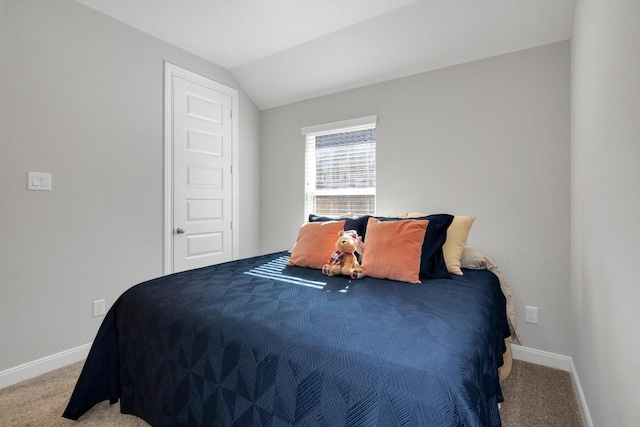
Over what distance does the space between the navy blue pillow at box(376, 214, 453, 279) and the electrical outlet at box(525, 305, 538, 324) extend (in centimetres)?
86

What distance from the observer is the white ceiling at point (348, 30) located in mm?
2199

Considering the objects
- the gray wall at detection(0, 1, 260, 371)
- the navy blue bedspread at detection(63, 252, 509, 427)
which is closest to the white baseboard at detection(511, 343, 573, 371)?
the navy blue bedspread at detection(63, 252, 509, 427)

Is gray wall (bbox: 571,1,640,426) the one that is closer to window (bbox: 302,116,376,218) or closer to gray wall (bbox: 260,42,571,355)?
gray wall (bbox: 260,42,571,355)

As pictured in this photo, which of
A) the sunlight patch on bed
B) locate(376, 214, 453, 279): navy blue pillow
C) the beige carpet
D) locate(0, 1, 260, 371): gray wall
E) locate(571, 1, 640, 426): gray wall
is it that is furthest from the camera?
locate(0, 1, 260, 371): gray wall

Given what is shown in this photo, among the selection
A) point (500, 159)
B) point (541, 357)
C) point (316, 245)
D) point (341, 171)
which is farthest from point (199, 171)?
point (541, 357)

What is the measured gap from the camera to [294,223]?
3.61 meters

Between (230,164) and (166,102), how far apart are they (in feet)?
2.90

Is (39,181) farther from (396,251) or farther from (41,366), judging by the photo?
(396,251)

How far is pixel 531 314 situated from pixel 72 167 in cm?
354

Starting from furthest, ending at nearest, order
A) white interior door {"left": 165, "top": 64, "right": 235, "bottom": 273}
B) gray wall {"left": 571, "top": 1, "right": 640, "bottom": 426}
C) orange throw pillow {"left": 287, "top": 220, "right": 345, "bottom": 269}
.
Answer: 1. white interior door {"left": 165, "top": 64, "right": 235, "bottom": 273}
2. orange throw pillow {"left": 287, "top": 220, "right": 345, "bottom": 269}
3. gray wall {"left": 571, "top": 1, "right": 640, "bottom": 426}

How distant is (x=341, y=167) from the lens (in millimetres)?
3326

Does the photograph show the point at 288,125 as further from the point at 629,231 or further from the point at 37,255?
the point at 629,231

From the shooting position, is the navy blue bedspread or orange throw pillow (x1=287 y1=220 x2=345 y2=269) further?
orange throw pillow (x1=287 y1=220 x2=345 y2=269)

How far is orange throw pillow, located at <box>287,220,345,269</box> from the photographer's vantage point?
2.17 m
